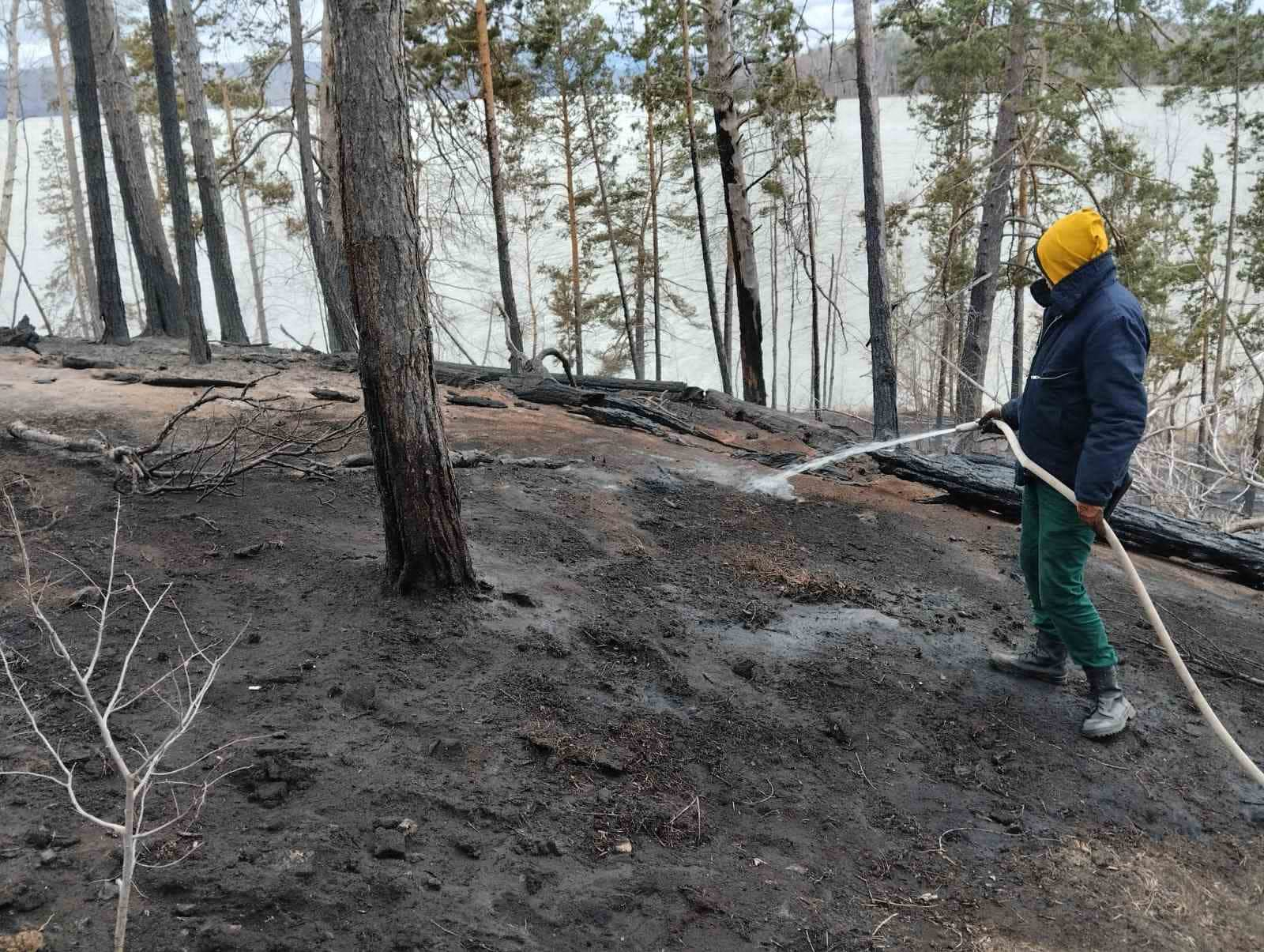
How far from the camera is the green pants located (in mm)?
3705

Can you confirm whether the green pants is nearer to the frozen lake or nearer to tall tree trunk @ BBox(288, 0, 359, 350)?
tall tree trunk @ BBox(288, 0, 359, 350)

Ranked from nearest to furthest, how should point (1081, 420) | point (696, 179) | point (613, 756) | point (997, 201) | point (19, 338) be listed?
point (613, 756) < point (1081, 420) < point (19, 338) < point (997, 201) < point (696, 179)

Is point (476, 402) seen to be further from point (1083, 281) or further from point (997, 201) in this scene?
point (997, 201)

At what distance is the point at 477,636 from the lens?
406cm

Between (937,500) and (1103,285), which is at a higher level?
(1103,285)

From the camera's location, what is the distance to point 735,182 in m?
13.8

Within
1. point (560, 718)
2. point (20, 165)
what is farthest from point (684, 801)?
point (20, 165)

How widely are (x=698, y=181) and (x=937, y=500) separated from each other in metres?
12.8

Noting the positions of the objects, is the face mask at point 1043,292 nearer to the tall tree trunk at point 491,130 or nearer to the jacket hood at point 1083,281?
the jacket hood at point 1083,281

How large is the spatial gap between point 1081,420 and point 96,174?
14.1 m

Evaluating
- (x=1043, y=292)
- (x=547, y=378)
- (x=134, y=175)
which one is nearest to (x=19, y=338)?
(x=134, y=175)

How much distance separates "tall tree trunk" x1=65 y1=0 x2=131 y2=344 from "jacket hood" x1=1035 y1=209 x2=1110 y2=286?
41.5 feet

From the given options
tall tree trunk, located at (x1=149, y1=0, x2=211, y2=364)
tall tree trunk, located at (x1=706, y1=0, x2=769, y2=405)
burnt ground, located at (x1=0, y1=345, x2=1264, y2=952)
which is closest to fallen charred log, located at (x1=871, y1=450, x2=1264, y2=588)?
burnt ground, located at (x1=0, y1=345, x2=1264, y2=952)

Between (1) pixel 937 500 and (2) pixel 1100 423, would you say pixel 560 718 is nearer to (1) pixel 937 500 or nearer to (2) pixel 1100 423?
(2) pixel 1100 423
